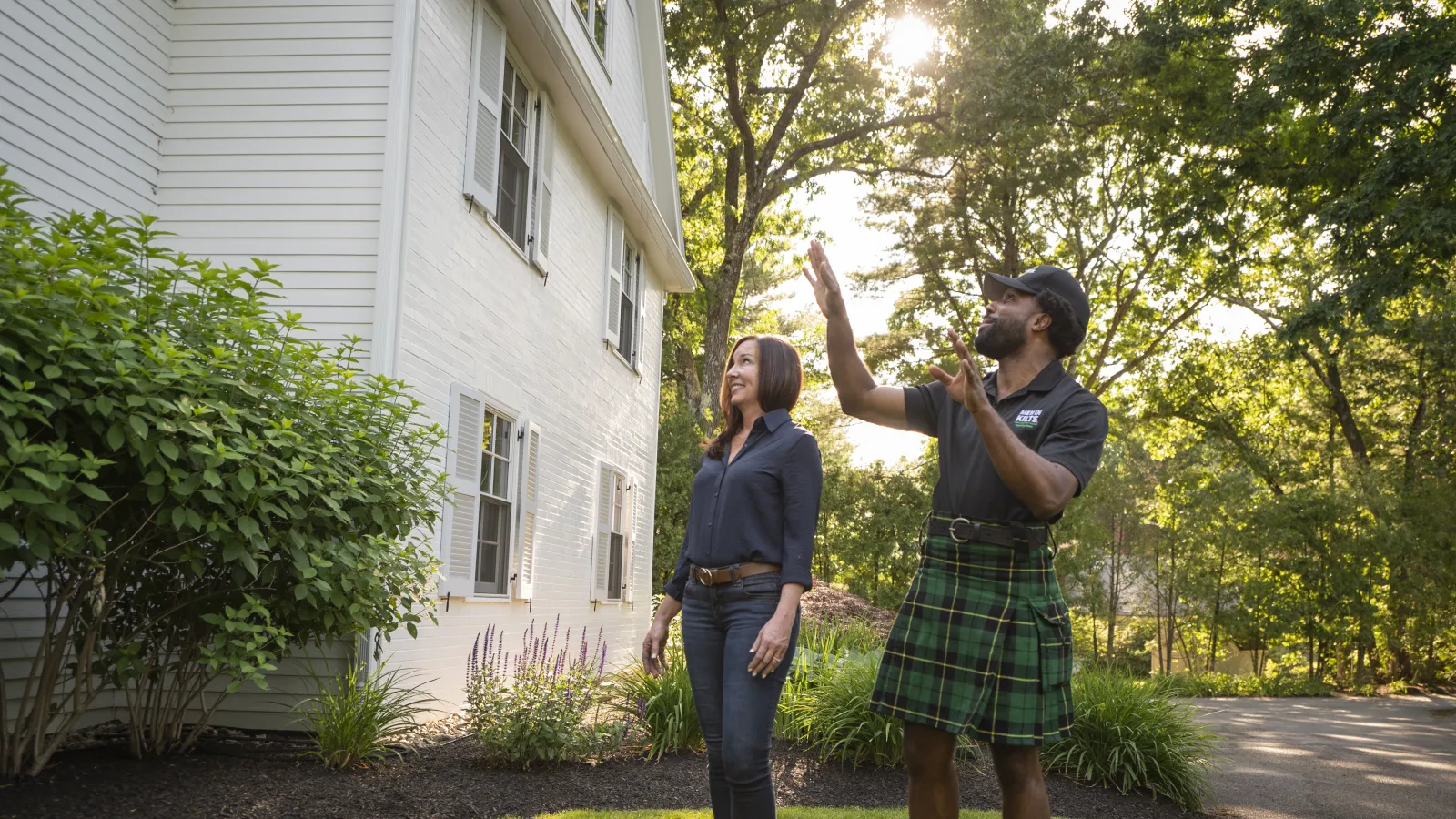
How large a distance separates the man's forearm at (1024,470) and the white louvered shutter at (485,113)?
600 centimetres

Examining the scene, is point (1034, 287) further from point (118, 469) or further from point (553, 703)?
point (553, 703)

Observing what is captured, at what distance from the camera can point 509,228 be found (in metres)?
9.09

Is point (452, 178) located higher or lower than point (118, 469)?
higher

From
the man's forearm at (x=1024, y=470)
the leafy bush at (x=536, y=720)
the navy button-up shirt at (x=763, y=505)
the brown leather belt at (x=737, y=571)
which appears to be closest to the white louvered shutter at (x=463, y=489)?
the leafy bush at (x=536, y=720)

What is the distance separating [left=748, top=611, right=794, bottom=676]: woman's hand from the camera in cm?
319

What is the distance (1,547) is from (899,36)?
17.6 meters

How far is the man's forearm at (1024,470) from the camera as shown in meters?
2.61

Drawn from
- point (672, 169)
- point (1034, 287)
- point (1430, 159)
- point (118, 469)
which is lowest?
point (118, 469)

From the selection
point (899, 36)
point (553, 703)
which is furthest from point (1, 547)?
point (899, 36)

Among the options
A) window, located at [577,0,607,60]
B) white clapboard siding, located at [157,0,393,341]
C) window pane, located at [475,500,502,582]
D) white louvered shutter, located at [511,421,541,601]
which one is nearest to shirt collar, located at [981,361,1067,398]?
white clapboard siding, located at [157,0,393,341]

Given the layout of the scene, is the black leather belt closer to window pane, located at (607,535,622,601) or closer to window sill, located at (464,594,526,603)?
window sill, located at (464,594,526,603)

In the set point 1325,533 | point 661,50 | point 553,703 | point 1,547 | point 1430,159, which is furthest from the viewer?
point 1325,533

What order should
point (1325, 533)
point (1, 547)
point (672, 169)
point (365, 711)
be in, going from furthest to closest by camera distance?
point (1325, 533) → point (672, 169) → point (365, 711) → point (1, 547)

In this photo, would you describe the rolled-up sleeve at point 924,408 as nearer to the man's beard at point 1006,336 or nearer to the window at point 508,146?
the man's beard at point 1006,336
